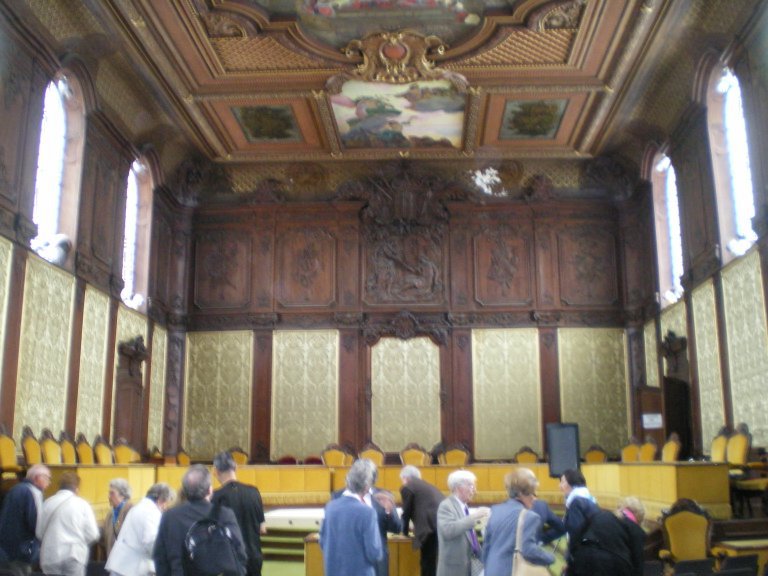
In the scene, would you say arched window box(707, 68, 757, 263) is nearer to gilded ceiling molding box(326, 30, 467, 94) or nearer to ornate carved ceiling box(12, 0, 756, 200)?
ornate carved ceiling box(12, 0, 756, 200)

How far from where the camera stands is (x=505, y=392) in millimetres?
17219

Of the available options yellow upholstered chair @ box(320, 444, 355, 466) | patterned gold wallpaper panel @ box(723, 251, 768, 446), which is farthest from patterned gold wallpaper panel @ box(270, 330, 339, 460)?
patterned gold wallpaper panel @ box(723, 251, 768, 446)

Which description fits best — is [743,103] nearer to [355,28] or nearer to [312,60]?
[355,28]

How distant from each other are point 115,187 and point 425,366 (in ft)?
23.4

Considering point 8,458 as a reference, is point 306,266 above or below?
above

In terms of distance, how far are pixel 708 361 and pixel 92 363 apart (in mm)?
9967

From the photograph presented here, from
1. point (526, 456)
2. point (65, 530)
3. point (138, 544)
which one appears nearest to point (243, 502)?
point (138, 544)

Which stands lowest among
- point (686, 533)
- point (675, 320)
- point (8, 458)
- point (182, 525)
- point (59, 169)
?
point (686, 533)

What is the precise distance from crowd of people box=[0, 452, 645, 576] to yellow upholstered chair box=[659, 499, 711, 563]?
144 cm

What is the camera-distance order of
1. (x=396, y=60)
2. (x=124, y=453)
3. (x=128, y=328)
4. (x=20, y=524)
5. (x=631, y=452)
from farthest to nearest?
(x=128, y=328) < (x=631, y=452) < (x=396, y=60) < (x=124, y=453) < (x=20, y=524)

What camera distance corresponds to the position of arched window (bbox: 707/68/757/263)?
12203 mm

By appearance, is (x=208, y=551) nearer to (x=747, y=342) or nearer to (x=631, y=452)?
(x=747, y=342)

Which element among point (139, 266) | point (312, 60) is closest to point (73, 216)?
point (139, 266)

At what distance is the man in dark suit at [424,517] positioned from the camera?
649cm
